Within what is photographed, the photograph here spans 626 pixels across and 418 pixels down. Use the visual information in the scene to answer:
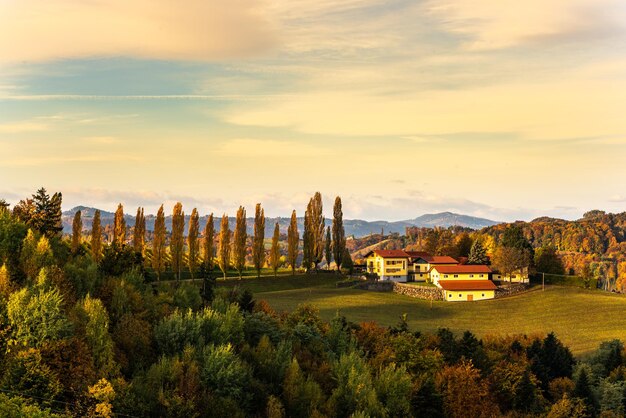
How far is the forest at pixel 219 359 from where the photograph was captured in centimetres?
4550

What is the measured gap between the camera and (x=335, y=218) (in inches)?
5546

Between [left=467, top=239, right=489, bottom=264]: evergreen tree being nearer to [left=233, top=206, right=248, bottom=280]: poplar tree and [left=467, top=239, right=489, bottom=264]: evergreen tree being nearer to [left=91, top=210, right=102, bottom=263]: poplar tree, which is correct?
[left=233, top=206, right=248, bottom=280]: poplar tree

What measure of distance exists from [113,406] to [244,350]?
1640 cm

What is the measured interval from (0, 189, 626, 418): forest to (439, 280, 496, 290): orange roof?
102 feet

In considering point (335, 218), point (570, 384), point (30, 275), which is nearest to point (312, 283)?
point (335, 218)

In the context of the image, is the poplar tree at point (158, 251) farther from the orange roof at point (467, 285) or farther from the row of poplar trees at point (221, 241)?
the orange roof at point (467, 285)

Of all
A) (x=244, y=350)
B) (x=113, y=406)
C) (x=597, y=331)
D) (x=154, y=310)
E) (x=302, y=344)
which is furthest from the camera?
(x=597, y=331)

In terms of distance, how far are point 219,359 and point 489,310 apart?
219ft

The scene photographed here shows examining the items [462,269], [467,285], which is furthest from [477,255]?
[467,285]

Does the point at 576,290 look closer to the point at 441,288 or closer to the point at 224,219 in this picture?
the point at 441,288

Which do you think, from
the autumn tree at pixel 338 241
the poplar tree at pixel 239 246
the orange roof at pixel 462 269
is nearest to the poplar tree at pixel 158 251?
the poplar tree at pixel 239 246

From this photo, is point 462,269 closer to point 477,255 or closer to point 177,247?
point 477,255

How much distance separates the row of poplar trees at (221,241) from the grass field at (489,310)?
7.19m

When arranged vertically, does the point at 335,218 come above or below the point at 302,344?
above
